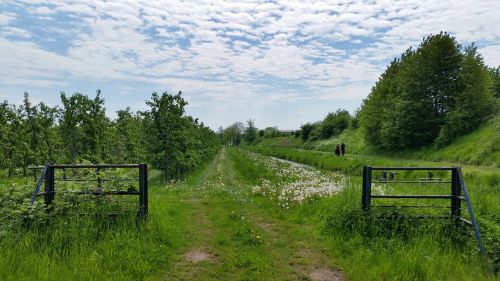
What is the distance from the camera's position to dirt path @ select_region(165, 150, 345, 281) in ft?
19.2

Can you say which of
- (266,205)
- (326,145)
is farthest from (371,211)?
(326,145)

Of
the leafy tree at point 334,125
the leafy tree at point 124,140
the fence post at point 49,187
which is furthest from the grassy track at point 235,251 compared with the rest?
the leafy tree at point 334,125

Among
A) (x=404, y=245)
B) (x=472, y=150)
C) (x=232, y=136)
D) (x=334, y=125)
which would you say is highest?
(x=334, y=125)

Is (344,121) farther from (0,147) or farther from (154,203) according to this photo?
(154,203)

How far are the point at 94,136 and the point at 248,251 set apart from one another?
20.1 m

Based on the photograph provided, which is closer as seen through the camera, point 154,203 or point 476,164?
point 154,203

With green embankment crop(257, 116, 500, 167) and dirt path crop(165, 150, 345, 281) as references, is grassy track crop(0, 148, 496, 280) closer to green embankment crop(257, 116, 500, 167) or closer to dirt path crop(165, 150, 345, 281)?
dirt path crop(165, 150, 345, 281)

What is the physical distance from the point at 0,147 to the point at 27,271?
26462mm

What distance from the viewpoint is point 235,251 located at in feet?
22.9

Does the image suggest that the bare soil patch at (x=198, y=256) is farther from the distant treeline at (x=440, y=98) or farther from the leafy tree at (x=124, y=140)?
the distant treeline at (x=440, y=98)

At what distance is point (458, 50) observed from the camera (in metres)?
32.7

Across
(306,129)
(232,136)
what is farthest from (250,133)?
(306,129)

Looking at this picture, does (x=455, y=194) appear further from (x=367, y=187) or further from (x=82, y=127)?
(x=82, y=127)

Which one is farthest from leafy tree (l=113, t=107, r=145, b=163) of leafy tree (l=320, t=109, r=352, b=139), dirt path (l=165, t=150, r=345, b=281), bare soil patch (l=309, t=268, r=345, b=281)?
leafy tree (l=320, t=109, r=352, b=139)
